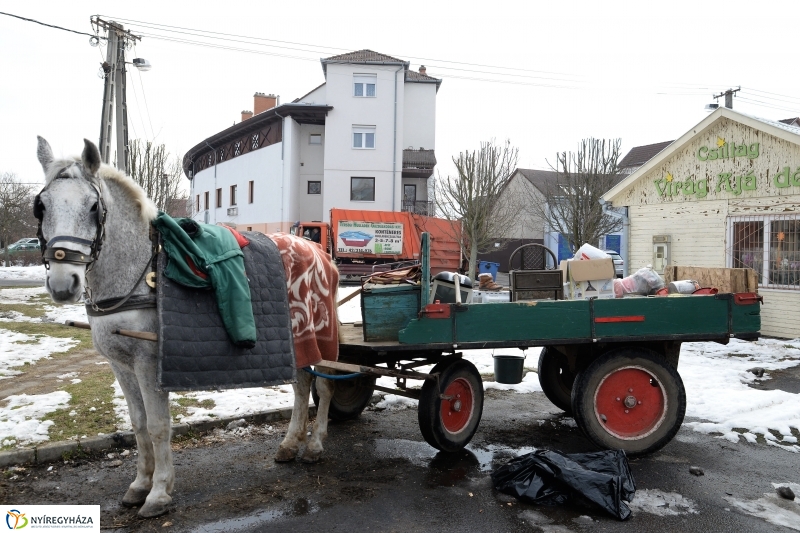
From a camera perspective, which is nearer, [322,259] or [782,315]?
[322,259]

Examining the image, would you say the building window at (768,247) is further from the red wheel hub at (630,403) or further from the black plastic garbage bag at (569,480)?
the black plastic garbage bag at (569,480)

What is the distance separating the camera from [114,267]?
3.72m

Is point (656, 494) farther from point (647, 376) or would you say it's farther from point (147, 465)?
point (147, 465)

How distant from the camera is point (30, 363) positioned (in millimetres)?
8344

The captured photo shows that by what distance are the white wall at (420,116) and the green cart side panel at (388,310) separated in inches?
1276

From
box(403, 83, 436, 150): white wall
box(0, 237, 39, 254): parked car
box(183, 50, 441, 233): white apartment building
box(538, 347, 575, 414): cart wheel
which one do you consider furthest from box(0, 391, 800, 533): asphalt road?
box(0, 237, 39, 254): parked car

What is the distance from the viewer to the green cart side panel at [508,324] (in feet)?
15.5

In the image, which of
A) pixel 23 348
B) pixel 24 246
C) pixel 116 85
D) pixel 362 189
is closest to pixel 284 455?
pixel 23 348

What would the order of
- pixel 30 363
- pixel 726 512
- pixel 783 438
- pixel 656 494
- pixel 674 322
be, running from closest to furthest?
pixel 726 512 → pixel 656 494 → pixel 674 322 → pixel 783 438 → pixel 30 363

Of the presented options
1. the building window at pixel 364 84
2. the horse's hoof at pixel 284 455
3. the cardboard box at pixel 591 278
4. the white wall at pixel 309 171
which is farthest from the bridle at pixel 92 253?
the building window at pixel 364 84

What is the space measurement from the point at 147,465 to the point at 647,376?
4114mm

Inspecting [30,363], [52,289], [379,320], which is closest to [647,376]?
[379,320]

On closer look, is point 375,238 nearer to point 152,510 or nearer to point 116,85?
point 116,85

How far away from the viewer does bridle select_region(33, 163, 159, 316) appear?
330cm
